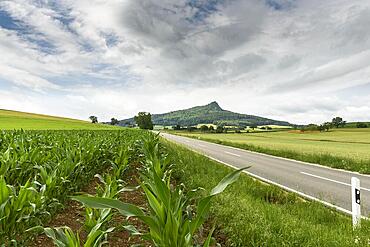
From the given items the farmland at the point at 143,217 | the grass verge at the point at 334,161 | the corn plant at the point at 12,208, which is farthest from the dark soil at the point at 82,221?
the grass verge at the point at 334,161

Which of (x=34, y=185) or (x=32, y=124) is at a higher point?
(x=32, y=124)

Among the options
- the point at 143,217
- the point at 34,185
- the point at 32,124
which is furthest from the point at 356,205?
the point at 32,124

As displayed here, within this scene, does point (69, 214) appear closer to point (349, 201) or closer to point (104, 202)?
point (104, 202)

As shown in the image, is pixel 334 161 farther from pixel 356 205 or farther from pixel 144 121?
pixel 144 121

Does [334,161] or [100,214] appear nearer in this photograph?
[100,214]

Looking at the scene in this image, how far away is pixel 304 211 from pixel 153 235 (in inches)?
181

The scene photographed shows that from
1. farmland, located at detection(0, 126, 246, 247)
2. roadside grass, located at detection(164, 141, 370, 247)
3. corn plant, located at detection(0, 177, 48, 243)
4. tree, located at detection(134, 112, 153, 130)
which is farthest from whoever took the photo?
tree, located at detection(134, 112, 153, 130)

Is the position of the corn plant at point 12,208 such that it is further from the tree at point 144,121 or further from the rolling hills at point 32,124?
the tree at point 144,121

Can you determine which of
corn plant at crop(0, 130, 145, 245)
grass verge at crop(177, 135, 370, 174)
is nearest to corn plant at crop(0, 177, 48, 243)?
corn plant at crop(0, 130, 145, 245)

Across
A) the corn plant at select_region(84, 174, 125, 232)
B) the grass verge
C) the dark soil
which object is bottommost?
the grass verge

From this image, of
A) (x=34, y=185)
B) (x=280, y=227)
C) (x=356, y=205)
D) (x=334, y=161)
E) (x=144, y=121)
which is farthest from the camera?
(x=144, y=121)

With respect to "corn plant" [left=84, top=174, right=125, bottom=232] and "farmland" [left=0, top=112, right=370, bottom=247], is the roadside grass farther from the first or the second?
"corn plant" [left=84, top=174, right=125, bottom=232]

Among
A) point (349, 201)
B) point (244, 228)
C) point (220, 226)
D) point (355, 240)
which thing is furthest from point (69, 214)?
point (349, 201)

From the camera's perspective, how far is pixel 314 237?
14.3ft
